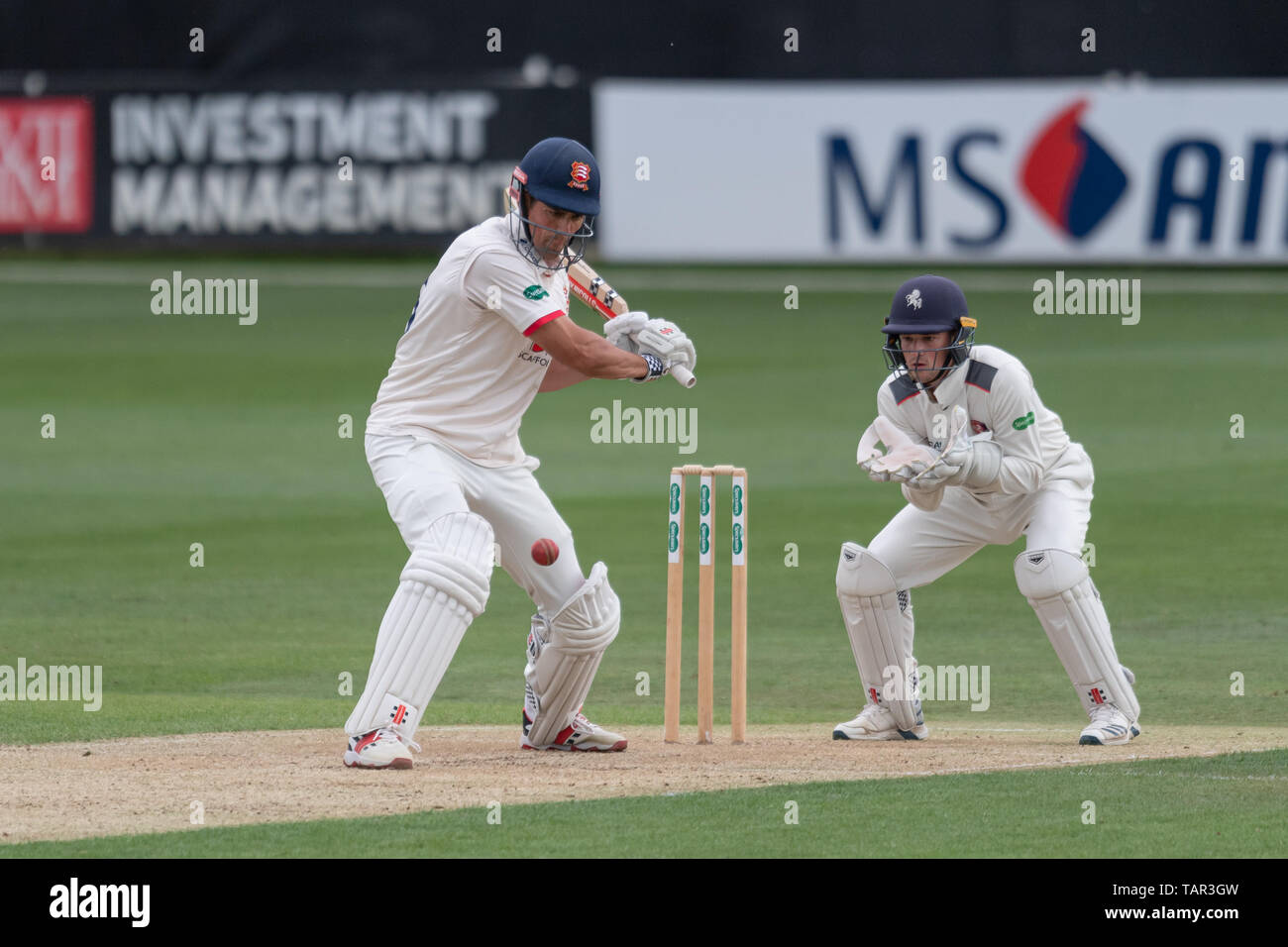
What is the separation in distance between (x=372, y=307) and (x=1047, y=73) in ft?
28.3

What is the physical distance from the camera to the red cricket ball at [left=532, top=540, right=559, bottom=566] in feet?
25.2

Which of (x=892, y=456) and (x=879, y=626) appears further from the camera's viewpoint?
(x=879, y=626)

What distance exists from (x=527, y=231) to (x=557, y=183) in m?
0.25

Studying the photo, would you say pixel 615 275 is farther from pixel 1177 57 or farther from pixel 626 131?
pixel 1177 57

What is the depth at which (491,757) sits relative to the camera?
25.3 ft

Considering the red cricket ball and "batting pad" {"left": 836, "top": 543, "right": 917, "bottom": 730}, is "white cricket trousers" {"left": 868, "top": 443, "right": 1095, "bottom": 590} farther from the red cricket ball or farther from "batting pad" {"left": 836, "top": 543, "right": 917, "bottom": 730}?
the red cricket ball

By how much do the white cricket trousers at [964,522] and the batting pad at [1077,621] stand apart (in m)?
0.31

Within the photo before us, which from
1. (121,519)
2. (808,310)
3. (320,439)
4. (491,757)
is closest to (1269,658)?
(491,757)

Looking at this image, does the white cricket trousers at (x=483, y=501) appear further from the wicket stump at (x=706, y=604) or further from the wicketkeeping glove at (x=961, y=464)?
the wicketkeeping glove at (x=961, y=464)

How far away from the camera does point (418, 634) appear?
23.4 feet

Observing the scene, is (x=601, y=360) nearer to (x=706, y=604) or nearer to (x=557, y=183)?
(x=557, y=183)

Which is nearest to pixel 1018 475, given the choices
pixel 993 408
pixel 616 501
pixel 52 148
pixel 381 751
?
pixel 993 408

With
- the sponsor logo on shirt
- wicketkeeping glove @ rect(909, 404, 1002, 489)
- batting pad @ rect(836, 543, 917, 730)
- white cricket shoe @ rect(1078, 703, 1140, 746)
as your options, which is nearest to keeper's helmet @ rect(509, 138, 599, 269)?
the sponsor logo on shirt

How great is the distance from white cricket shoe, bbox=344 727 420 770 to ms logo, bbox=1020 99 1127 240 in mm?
18499
